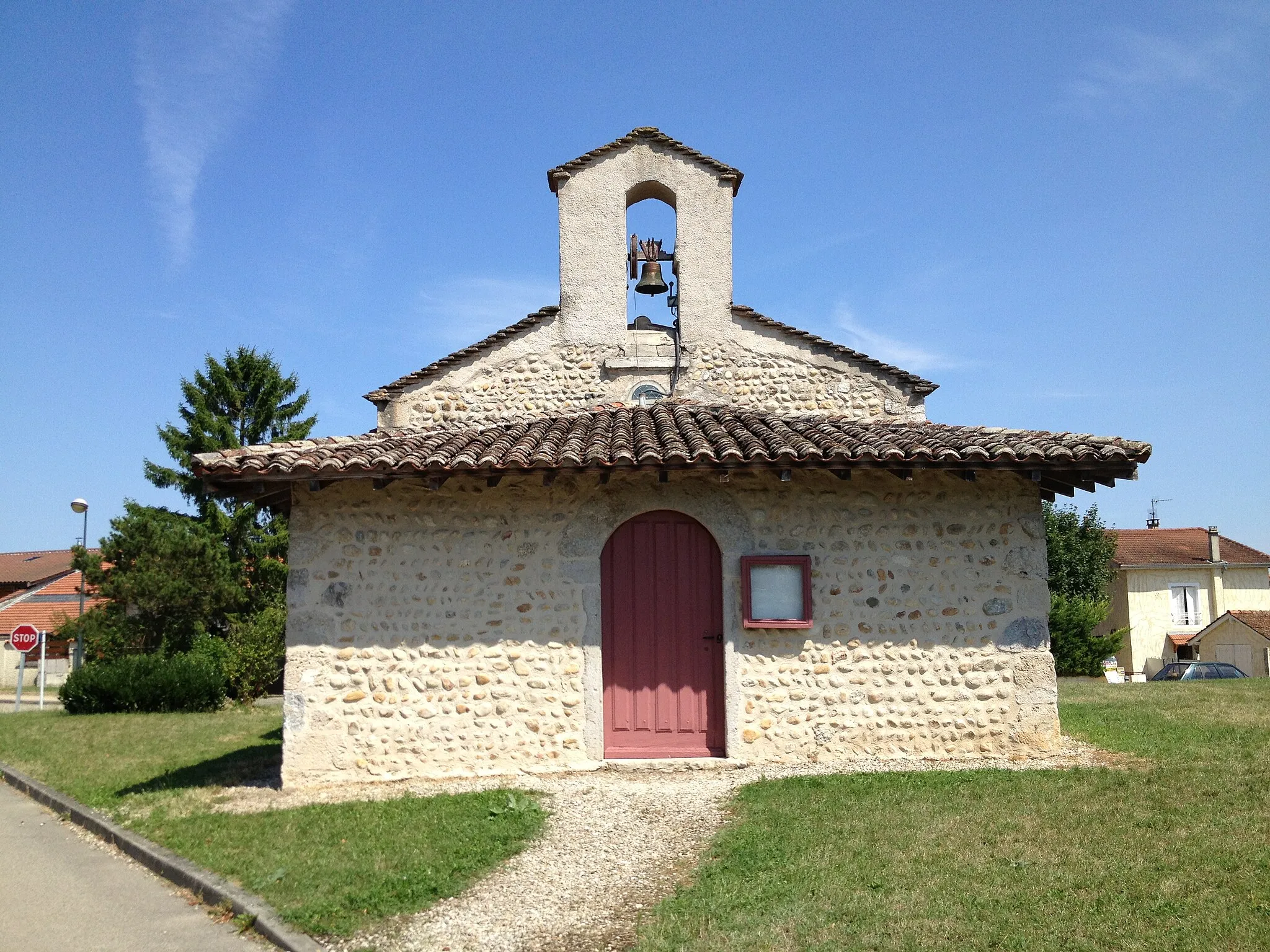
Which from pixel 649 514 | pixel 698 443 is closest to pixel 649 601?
pixel 649 514

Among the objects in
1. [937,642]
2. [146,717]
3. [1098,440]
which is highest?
[1098,440]

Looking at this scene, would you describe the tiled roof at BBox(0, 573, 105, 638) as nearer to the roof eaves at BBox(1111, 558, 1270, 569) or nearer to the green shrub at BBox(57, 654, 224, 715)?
the green shrub at BBox(57, 654, 224, 715)

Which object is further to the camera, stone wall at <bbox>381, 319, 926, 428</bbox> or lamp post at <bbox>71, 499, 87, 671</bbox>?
lamp post at <bbox>71, 499, 87, 671</bbox>

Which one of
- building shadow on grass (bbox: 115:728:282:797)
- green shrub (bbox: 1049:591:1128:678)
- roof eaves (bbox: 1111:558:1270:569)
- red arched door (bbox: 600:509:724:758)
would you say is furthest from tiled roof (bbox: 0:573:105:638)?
roof eaves (bbox: 1111:558:1270:569)

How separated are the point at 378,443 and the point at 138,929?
4736mm

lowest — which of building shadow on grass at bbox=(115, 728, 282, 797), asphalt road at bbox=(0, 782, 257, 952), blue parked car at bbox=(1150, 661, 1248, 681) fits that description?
blue parked car at bbox=(1150, 661, 1248, 681)

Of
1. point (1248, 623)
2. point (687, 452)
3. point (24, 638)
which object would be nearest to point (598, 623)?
point (687, 452)

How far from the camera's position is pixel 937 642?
8.44m

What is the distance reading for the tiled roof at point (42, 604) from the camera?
113 feet

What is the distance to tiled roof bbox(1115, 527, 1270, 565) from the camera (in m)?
35.9

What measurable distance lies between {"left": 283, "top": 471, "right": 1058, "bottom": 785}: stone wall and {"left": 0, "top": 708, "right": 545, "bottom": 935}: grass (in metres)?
1.07

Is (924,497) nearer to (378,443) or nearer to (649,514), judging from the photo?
(649,514)

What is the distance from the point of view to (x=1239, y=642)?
108 ft

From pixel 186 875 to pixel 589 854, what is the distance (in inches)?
97.5
